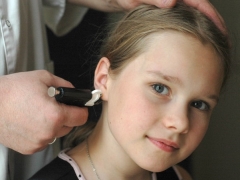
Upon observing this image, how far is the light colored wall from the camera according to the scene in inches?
52.5

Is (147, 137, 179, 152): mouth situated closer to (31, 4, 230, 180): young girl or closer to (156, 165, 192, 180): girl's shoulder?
(31, 4, 230, 180): young girl

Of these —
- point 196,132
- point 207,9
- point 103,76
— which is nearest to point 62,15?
point 103,76

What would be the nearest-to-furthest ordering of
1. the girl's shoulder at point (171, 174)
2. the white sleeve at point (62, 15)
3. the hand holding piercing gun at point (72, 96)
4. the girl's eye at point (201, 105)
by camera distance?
the hand holding piercing gun at point (72, 96) → the girl's eye at point (201, 105) → the girl's shoulder at point (171, 174) → the white sleeve at point (62, 15)

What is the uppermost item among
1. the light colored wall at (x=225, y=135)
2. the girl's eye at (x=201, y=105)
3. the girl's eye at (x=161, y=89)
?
the girl's eye at (x=161, y=89)

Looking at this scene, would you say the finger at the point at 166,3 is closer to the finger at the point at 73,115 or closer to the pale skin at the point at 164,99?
the pale skin at the point at 164,99

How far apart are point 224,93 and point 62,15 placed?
56 cm

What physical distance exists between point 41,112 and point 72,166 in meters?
0.21

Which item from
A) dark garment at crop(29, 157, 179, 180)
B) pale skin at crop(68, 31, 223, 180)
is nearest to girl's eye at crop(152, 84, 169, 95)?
pale skin at crop(68, 31, 223, 180)

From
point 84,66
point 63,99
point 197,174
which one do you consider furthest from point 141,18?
point 197,174

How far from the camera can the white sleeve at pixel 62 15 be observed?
49.1 inches

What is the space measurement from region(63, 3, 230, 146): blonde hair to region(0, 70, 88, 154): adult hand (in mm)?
194

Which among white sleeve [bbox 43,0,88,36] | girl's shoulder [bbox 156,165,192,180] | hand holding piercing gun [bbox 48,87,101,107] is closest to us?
hand holding piercing gun [bbox 48,87,101,107]

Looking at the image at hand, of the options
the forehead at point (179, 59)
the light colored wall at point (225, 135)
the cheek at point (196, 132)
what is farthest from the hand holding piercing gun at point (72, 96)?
the light colored wall at point (225, 135)

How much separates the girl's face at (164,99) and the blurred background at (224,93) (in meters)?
0.40
